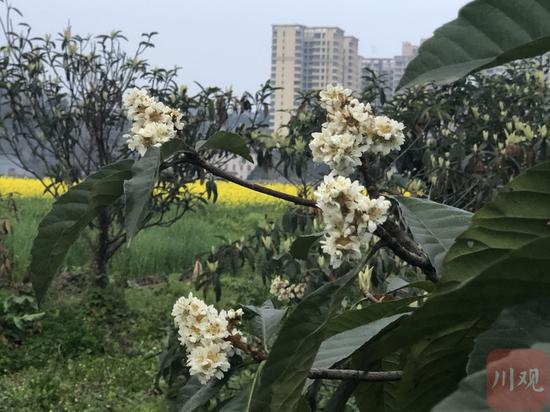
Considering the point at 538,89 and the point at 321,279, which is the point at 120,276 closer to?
the point at 538,89

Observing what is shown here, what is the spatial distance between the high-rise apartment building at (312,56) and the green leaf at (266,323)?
1860cm

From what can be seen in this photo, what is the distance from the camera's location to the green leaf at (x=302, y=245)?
0.70 metres

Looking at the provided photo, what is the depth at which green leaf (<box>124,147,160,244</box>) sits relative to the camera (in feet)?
1.85

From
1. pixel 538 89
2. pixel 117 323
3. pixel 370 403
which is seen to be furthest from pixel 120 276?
pixel 370 403

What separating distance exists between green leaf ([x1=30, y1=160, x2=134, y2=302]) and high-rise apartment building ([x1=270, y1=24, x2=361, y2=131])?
18.7 m

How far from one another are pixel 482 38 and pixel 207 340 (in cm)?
39

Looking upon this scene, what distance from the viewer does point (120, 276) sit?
6.53 metres

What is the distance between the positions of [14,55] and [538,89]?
12.2ft

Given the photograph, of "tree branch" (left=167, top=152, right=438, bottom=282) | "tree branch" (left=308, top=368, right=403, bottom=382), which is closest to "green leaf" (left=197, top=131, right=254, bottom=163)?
"tree branch" (left=167, top=152, right=438, bottom=282)

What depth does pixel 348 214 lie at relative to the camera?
525mm

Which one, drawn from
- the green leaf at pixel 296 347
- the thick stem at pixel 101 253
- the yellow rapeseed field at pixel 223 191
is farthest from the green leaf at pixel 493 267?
the yellow rapeseed field at pixel 223 191

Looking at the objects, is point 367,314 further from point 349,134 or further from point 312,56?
point 312,56

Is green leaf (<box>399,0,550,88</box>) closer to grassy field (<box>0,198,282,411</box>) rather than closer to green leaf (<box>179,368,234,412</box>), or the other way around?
green leaf (<box>179,368,234,412</box>)

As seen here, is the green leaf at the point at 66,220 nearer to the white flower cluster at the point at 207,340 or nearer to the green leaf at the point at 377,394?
the white flower cluster at the point at 207,340
